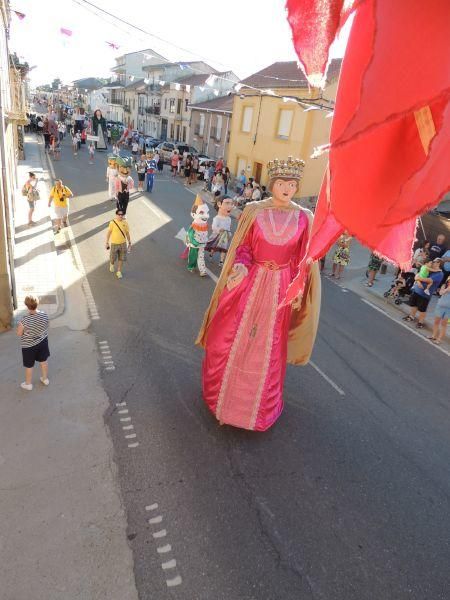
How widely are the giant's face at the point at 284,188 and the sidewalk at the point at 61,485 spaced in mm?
3143

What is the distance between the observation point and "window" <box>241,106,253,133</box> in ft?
74.5

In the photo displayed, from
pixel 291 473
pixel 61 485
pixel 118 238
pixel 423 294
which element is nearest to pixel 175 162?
pixel 118 238

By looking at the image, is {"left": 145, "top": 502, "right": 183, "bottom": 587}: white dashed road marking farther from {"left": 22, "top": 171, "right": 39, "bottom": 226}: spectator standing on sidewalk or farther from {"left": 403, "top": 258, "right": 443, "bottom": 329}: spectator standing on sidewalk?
{"left": 22, "top": 171, "right": 39, "bottom": 226}: spectator standing on sidewalk

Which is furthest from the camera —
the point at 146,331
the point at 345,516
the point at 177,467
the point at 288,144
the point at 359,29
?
the point at 288,144

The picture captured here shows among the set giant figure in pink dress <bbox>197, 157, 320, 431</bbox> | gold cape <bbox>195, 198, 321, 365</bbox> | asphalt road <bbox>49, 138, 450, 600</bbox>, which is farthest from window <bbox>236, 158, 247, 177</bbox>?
giant figure in pink dress <bbox>197, 157, 320, 431</bbox>

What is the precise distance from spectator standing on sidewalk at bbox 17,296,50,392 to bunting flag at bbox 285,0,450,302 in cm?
458

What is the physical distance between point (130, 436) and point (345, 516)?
7.75 feet

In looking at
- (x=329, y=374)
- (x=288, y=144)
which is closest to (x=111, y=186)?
(x=288, y=144)

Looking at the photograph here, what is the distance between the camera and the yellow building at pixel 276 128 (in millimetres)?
19047

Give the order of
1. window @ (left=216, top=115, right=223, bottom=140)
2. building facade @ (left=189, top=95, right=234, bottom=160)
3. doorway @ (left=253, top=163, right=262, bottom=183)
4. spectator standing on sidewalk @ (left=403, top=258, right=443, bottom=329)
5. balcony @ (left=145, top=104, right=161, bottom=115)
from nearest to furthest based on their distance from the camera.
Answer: spectator standing on sidewalk @ (left=403, top=258, right=443, bottom=329), doorway @ (left=253, top=163, right=262, bottom=183), building facade @ (left=189, top=95, right=234, bottom=160), window @ (left=216, top=115, right=223, bottom=140), balcony @ (left=145, top=104, right=161, bottom=115)

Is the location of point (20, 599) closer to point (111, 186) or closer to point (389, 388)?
point (389, 388)

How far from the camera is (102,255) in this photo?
34.0ft

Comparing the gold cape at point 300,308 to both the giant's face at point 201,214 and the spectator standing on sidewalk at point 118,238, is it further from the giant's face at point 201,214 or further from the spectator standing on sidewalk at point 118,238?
the giant's face at point 201,214

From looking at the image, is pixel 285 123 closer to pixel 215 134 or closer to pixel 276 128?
pixel 276 128
